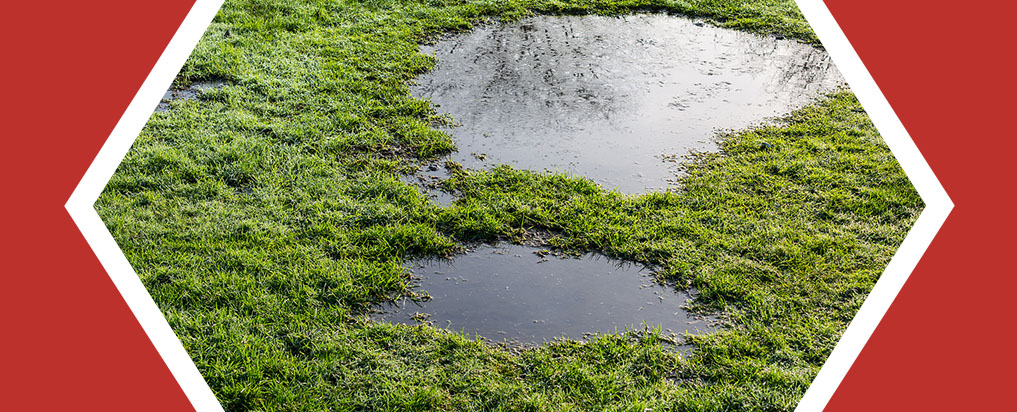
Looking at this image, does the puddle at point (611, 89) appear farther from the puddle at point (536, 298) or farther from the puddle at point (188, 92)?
the puddle at point (188, 92)

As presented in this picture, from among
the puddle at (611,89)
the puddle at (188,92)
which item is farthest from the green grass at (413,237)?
the puddle at (611,89)

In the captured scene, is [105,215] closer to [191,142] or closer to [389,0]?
[191,142]

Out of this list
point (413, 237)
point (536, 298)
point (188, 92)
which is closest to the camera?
point (536, 298)

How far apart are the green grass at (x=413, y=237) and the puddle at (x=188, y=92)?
98mm

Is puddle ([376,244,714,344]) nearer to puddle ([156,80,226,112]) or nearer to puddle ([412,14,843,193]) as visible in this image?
puddle ([412,14,843,193])

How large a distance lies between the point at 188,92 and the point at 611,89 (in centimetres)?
398

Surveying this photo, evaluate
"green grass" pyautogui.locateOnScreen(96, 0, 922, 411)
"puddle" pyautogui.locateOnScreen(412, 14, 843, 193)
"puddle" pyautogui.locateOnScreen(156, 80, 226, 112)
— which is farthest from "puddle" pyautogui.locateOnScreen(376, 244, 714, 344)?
"puddle" pyautogui.locateOnScreen(156, 80, 226, 112)

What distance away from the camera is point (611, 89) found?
25.1 feet

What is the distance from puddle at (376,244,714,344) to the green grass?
0.13 meters

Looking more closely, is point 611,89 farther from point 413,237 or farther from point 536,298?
point 536,298

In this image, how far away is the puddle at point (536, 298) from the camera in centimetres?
442

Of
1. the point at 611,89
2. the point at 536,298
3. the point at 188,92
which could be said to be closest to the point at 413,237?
the point at 536,298

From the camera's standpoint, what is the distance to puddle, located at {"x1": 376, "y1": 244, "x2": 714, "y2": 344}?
4.42m

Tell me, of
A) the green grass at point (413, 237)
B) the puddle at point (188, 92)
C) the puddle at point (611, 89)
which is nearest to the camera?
the green grass at point (413, 237)
